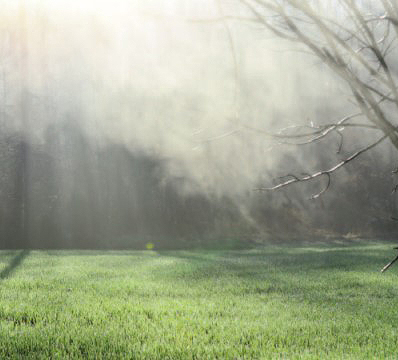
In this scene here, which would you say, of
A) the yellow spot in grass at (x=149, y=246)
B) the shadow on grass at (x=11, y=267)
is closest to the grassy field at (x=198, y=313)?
the shadow on grass at (x=11, y=267)

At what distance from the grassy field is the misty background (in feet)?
34.1

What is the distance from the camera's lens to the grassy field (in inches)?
114

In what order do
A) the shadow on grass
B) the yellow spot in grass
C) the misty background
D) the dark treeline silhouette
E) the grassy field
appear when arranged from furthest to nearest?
the misty background → the dark treeline silhouette → the yellow spot in grass → the shadow on grass → the grassy field

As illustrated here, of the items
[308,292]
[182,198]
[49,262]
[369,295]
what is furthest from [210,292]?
[182,198]

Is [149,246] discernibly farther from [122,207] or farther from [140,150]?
[140,150]

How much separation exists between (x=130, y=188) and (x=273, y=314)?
16002mm

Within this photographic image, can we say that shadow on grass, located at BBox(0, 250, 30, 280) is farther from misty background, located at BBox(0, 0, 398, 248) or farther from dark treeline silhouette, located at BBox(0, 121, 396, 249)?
misty background, located at BBox(0, 0, 398, 248)

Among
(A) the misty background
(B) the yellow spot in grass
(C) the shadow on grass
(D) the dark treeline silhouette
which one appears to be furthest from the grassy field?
(A) the misty background

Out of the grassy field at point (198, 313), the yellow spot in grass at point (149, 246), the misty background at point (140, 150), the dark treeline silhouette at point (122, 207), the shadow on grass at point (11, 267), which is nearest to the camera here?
the grassy field at point (198, 313)

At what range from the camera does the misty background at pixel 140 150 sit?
1806cm

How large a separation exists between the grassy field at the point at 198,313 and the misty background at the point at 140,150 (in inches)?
409

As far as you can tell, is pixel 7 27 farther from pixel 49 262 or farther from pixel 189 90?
pixel 49 262

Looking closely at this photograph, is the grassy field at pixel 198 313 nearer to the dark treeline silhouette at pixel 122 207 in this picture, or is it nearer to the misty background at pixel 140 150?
the dark treeline silhouette at pixel 122 207

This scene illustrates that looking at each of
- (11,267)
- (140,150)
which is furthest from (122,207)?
(11,267)
